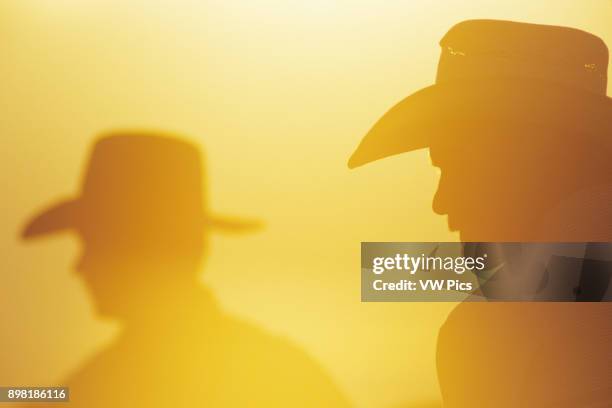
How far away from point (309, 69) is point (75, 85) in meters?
0.92

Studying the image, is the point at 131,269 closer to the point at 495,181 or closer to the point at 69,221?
the point at 69,221

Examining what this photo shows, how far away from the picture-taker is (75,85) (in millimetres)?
1558

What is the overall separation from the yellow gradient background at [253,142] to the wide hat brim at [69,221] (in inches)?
1.4

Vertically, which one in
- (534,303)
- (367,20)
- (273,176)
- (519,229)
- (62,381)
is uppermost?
(367,20)

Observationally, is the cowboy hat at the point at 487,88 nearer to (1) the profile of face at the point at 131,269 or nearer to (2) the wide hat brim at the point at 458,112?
(2) the wide hat brim at the point at 458,112

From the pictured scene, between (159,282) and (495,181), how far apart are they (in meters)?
1.37

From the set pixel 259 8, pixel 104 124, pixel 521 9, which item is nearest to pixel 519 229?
pixel 521 9

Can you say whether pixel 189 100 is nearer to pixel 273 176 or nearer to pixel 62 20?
pixel 273 176

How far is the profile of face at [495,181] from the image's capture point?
156cm

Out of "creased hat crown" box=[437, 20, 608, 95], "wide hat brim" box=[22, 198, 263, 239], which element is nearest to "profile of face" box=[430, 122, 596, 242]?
"creased hat crown" box=[437, 20, 608, 95]

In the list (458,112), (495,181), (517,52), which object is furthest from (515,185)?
(517,52)

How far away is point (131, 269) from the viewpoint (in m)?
1.55

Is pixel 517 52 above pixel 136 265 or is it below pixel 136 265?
above

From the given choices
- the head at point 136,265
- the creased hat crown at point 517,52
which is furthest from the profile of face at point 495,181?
the head at point 136,265
